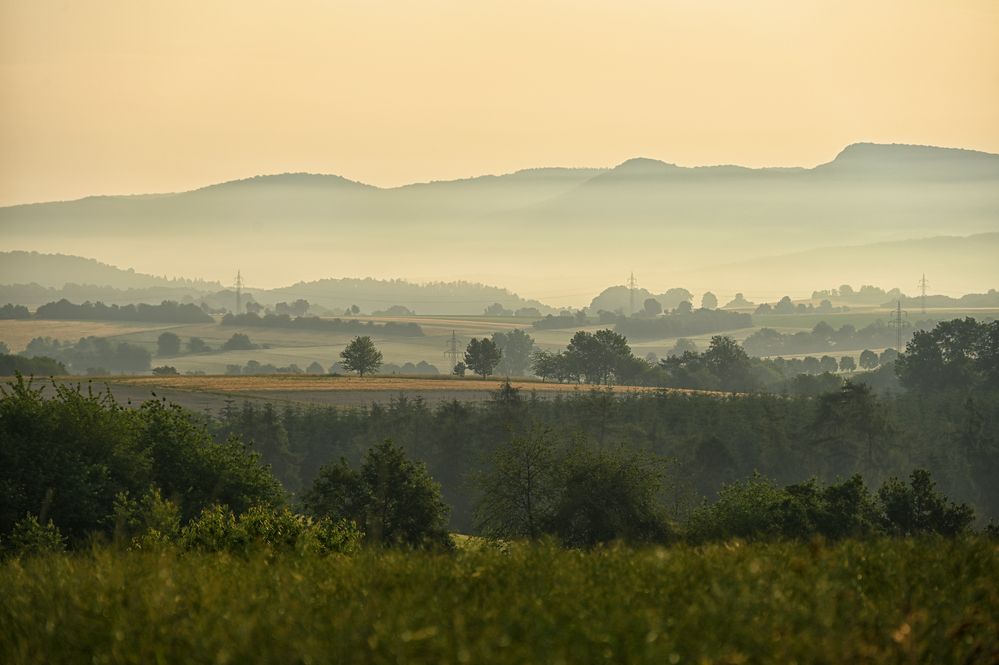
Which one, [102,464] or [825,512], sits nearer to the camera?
[102,464]

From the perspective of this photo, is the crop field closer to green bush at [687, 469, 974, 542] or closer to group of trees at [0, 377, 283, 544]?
group of trees at [0, 377, 283, 544]

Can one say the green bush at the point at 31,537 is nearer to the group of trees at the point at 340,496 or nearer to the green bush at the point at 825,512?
the group of trees at the point at 340,496

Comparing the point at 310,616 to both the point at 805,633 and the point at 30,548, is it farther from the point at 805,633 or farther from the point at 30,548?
the point at 30,548

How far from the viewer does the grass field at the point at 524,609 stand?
→ 1159 centimetres

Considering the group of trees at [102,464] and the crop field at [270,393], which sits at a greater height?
the group of trees at [102,464]

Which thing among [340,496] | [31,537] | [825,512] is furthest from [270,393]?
[31,537]

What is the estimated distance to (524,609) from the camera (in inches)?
510

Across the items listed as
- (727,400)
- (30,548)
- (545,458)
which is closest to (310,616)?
(30,548)

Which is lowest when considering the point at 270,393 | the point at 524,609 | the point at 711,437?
the point at 711,437

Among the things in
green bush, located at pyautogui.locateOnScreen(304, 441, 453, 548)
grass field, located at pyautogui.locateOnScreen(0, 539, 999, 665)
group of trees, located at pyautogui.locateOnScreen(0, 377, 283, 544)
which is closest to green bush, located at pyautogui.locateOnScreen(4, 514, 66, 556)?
group of trees, located at pyautogui.locateOnScreen(0, 377, 283, 544)

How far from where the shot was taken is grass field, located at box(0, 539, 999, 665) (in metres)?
11.6

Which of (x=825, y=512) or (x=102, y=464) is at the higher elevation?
(x=102, y=464)

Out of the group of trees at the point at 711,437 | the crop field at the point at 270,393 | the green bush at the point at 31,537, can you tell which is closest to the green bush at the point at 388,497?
the green bush at the point at 31,537

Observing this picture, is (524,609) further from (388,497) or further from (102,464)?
(388,497)
